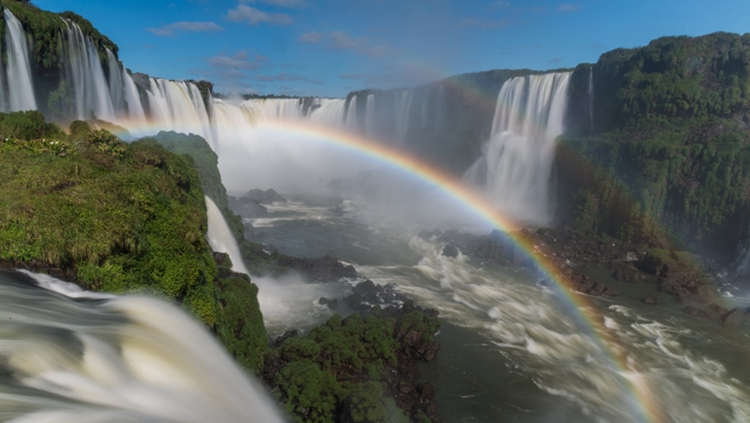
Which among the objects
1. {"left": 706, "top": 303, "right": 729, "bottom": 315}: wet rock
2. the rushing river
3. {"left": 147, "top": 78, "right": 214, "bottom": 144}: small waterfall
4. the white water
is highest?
{"left": 147, "top": 78, "right": 214, "bottom": 144}: small waterfall

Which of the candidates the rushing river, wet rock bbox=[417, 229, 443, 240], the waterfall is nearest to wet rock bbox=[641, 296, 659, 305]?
the rushing river

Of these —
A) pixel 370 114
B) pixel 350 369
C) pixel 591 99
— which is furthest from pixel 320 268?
pixel 370 114

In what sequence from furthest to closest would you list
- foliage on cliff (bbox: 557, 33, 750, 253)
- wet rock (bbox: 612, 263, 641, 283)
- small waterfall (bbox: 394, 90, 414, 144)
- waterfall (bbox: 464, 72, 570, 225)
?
small waterfall (bbox: 394, 90, 414, 144) < waterfall (bbox: 464, 72, 570, 225) < foliage on cliff (bbox: 557, 33, 750, 253) < wet rock (bbox: 612, 263, 641, 283)

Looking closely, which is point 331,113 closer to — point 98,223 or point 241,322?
point 241,322

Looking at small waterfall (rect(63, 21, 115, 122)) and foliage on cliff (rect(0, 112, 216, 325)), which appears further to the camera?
small waterfall (rect(63, 21, 115, 122))

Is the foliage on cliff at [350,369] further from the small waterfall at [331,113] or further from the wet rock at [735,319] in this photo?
the small waterfall at [331,113]

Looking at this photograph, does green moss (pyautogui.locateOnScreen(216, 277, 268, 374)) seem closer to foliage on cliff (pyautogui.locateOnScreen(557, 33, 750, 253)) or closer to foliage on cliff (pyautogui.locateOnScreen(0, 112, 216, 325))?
foliage on cliff (pyautogui.locateOnScreen(0, 112, 216, 325))

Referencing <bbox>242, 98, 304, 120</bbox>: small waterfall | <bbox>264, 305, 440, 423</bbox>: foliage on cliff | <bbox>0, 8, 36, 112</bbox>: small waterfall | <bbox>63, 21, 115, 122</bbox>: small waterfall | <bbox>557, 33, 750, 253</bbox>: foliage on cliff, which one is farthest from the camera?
<bbox>242, 98, 304, 120</bbox>: small waterfall

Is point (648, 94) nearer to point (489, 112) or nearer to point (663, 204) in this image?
point (663, 204)
